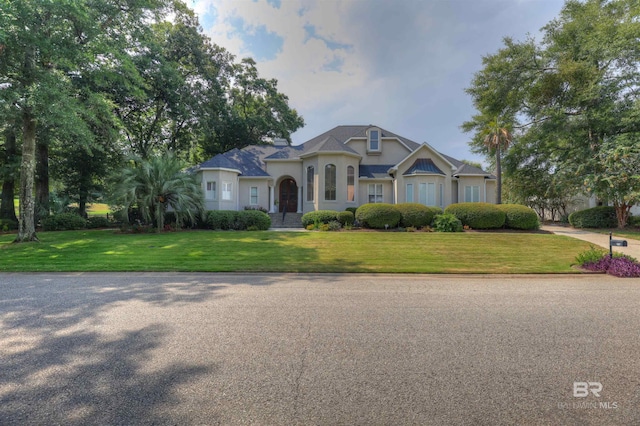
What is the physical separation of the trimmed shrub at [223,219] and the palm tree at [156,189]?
1.34 m

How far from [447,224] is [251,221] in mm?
11649

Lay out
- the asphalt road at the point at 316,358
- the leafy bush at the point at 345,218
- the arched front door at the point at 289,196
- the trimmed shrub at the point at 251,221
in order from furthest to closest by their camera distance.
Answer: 1. the arched front door at the point at 289,196
2. the leafy bush at the point at 345,218
3. the trimmed shrub at the point at 251,221
4. the asphalt road at the point at 316,358

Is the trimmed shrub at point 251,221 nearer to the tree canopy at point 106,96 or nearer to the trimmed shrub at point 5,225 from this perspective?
the tree canopy at point 106,96

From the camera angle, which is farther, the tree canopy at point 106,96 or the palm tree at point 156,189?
the palm tree at point 156,189

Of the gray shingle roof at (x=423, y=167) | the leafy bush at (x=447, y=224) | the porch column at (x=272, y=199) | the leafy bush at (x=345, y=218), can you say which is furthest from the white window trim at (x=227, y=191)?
the leafy bush at (x=447, y=224)

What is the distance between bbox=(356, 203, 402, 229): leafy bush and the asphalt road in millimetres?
11331

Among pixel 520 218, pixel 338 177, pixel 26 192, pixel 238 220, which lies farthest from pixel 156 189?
pixel 520 218

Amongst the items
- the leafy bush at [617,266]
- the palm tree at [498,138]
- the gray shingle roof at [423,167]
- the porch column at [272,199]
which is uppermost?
the palm tree at [498,138]

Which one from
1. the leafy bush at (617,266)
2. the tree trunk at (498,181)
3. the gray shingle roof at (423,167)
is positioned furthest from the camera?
the tree trunk at (498,181)

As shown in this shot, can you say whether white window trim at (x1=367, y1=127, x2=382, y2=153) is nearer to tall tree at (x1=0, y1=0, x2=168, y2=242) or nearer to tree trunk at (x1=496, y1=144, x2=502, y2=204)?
tree trunk at (x1=496, y1=144, x2=502, y2=204)

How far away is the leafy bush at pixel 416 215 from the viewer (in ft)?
58.3

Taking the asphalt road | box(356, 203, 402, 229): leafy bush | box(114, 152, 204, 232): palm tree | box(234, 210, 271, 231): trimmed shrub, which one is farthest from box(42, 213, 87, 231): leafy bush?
box(356, 203, 402, 229): leafy bush

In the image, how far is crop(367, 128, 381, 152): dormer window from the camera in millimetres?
25328

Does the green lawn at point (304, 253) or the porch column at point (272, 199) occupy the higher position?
the porch column at point (272, 199)
